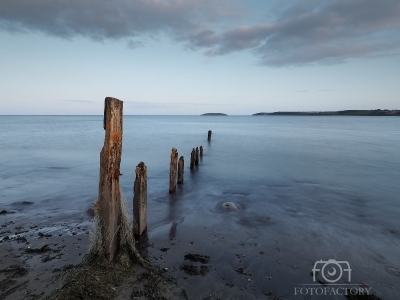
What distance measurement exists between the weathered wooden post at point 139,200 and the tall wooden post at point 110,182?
164 cm

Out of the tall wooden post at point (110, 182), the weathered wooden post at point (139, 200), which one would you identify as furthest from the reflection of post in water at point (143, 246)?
the tall wooden post at point (110, 182)

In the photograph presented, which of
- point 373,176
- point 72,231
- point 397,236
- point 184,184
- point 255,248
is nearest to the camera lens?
point 255,248

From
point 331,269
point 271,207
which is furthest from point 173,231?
point 271,207

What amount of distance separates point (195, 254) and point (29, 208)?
27.4 ft

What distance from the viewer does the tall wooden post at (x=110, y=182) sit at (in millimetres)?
6180

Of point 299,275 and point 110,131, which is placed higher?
point 110,131

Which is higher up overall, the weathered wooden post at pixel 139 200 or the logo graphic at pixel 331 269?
the weathered wooden post at pixel 139 200

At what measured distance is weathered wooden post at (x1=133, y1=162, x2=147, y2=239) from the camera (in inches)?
324

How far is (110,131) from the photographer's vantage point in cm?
612

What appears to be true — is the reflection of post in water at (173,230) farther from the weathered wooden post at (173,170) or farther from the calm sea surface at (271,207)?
the weathered wooden post at (173,170)

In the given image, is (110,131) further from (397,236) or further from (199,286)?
(397,236)

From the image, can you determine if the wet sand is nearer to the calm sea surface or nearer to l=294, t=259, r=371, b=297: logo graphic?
the calm sea surface

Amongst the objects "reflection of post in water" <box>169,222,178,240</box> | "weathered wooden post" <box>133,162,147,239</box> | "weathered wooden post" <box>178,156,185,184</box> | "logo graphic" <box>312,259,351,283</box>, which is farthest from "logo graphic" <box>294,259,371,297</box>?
"weathered wooden post" <box>178,156,185,184</box>

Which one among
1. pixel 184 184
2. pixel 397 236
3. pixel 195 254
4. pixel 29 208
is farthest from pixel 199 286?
pixel 184 184
